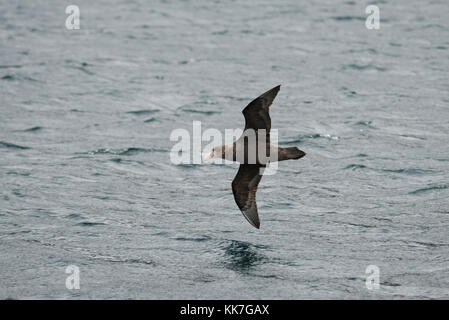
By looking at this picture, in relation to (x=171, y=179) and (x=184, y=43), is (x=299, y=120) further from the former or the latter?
(x=184, y=43)

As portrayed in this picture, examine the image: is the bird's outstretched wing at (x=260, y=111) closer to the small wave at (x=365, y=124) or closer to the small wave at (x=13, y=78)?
the small wave at (x=365, y=124)

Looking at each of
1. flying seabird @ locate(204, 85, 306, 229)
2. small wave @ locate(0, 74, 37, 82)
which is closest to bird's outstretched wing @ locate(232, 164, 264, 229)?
flying seabird @ locate(204, 85, 306, 229)

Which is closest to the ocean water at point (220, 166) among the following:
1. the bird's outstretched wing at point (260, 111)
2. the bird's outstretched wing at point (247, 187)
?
the bird's outstretched wing at point (247, 187)

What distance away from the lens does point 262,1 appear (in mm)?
31219

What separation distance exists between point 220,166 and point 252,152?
13.9 feet

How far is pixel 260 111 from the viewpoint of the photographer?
1216cm

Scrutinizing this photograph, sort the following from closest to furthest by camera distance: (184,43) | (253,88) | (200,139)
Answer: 1. (200,139)
2. (253,88)
3. (184,43)

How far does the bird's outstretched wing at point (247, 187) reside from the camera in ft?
42.9

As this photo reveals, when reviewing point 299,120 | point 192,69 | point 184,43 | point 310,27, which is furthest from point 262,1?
point 299,120

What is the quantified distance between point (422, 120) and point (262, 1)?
44.4 ft

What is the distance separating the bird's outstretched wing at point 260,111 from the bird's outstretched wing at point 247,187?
2.96ft

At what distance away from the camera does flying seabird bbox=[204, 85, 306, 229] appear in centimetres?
1211

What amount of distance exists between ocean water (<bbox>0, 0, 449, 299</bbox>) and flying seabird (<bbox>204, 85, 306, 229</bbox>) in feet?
2.28

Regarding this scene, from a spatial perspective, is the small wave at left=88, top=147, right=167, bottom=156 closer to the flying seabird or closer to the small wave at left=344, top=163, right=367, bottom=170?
the small wave at left=344, top=163, right=367, bottom=170
